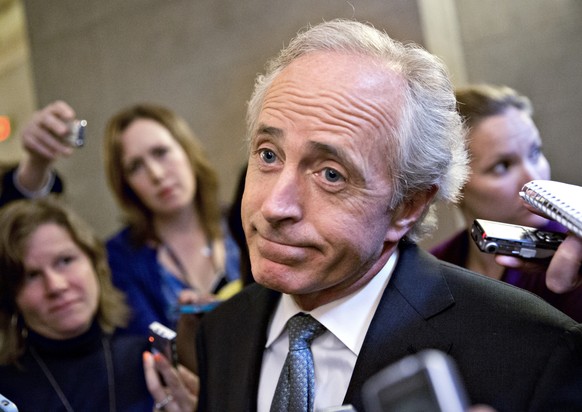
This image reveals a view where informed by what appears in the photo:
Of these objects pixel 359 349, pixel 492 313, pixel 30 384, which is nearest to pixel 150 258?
pixel 30 384

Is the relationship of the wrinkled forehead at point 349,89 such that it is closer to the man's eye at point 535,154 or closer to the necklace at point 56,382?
the man's eye at point 535,154

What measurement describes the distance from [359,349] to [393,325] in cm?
9

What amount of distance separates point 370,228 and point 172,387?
876mm

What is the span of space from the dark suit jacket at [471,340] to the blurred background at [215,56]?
1.58 metres

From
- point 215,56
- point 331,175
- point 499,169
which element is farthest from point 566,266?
point 215,56

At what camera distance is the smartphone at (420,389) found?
76 cm

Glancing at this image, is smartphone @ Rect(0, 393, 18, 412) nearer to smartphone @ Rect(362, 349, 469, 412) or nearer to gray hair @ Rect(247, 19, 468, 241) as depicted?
gray hair @ Rect(247, 19, 468, 241)

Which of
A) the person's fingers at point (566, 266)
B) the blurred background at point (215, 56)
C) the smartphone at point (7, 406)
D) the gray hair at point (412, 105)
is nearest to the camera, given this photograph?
the person's fingers at point (566, 266)

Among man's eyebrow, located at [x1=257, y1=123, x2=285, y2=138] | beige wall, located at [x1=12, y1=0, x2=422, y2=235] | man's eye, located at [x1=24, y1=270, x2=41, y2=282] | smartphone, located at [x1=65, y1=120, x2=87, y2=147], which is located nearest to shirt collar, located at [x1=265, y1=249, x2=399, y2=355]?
man's eyebrow, located at [x1=257, y1=123, x2=285, y2=138]

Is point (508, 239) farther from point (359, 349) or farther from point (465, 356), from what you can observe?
point (359, 349)

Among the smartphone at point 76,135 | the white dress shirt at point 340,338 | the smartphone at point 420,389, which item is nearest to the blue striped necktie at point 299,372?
the white dress shirt at point 340,338

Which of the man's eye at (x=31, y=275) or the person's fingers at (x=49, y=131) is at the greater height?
the person's fingers at (x=49, y=131)

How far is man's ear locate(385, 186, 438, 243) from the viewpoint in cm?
163

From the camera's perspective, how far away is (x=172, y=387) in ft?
6.98
